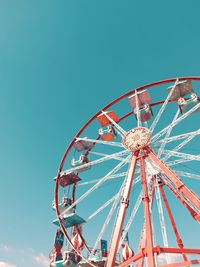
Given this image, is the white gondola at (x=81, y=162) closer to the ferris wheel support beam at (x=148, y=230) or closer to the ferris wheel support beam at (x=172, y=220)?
the ferris wheel support beam at (x=172, y=220)

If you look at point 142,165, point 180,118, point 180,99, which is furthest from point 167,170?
point 180,99

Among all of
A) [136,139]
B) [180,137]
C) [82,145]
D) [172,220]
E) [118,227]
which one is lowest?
[118,227]

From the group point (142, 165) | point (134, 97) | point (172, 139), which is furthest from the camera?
point (134, 97)

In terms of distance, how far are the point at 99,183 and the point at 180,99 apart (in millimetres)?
6794

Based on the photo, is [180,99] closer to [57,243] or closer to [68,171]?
[68,171]

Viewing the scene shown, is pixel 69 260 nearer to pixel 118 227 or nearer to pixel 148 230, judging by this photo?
pixel 118 227

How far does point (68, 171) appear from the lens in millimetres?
14953

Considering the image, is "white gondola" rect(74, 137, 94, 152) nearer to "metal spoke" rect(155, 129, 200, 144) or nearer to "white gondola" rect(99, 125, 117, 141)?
"white gondola" rect(99, 125, 117, 141)

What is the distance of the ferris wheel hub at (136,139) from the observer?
11.8 m

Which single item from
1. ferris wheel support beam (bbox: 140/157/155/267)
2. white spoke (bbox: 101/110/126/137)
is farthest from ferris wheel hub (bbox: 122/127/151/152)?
ferris wheel support beam (bbox: 140/157/155/267)

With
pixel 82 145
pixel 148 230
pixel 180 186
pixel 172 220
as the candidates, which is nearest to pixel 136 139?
pixel 180 186

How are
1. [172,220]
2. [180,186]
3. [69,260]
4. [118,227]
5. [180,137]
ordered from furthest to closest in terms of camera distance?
[69,260] < [172,220] < [180,137] < [180,186] < [118,227]

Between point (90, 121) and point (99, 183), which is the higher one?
point (90, 121)

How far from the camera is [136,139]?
12.2m
